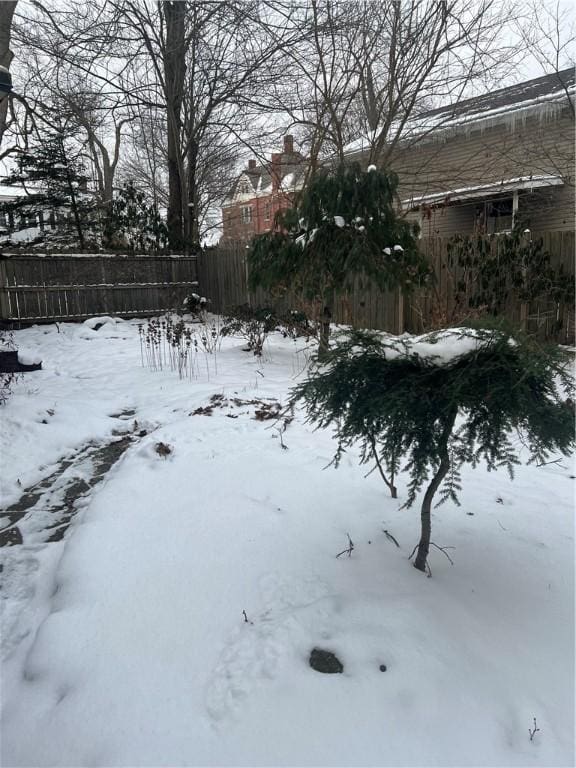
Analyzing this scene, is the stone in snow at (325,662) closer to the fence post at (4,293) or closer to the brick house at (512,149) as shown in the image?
the brick house at (512,149)

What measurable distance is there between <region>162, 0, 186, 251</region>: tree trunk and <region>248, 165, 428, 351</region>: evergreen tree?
6.19 meters

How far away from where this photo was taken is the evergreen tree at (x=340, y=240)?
470cm

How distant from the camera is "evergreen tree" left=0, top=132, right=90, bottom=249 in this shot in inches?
487

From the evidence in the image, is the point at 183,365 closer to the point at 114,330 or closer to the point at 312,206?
the point at 312,206

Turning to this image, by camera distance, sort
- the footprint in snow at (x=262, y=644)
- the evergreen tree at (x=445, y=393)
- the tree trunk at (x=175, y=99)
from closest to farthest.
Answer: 1. the footprint in snow at (x=262, y=644)
2. the evergreen tree at (x=445, y=393)
3. the tree trunk at (x=175, y=99)

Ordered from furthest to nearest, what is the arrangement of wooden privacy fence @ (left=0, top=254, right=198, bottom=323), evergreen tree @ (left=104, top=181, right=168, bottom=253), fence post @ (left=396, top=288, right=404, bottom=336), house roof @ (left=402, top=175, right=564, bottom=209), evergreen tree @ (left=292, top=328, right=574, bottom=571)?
evergreen tree @ (left=104, top=181, right=168, bottom=253)
wooden privacy fence @ (left=0, top=254, right=198, bottom=323)
house roof @ (left=402, top=175, right=564, bottom=209)
fence post @ (left=396, top=288, right=404, bottom=336)
evergreen tree @ (left=292, top=328, right=574, bottom=571)

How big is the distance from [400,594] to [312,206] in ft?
12.7

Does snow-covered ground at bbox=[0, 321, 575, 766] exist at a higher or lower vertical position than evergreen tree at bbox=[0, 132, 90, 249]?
lower

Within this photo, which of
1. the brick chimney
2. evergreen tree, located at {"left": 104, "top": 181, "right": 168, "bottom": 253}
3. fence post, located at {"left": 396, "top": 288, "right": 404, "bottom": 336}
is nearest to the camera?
the brick chimney

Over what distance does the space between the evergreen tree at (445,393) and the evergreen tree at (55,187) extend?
12502mm

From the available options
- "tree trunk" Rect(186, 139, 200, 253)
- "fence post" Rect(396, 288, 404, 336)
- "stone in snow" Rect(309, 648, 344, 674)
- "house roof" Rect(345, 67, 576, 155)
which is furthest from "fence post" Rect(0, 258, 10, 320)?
"stone in snow" Rect(309, 648, 344, 674)

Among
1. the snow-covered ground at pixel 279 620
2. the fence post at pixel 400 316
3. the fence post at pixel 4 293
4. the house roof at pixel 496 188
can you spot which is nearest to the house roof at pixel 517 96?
the house roof at pixel 496 188

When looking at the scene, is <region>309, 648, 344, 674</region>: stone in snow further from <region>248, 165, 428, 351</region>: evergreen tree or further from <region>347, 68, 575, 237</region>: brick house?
<region>347, 68, 575, 237</region>: brick house

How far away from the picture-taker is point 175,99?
449 inches
